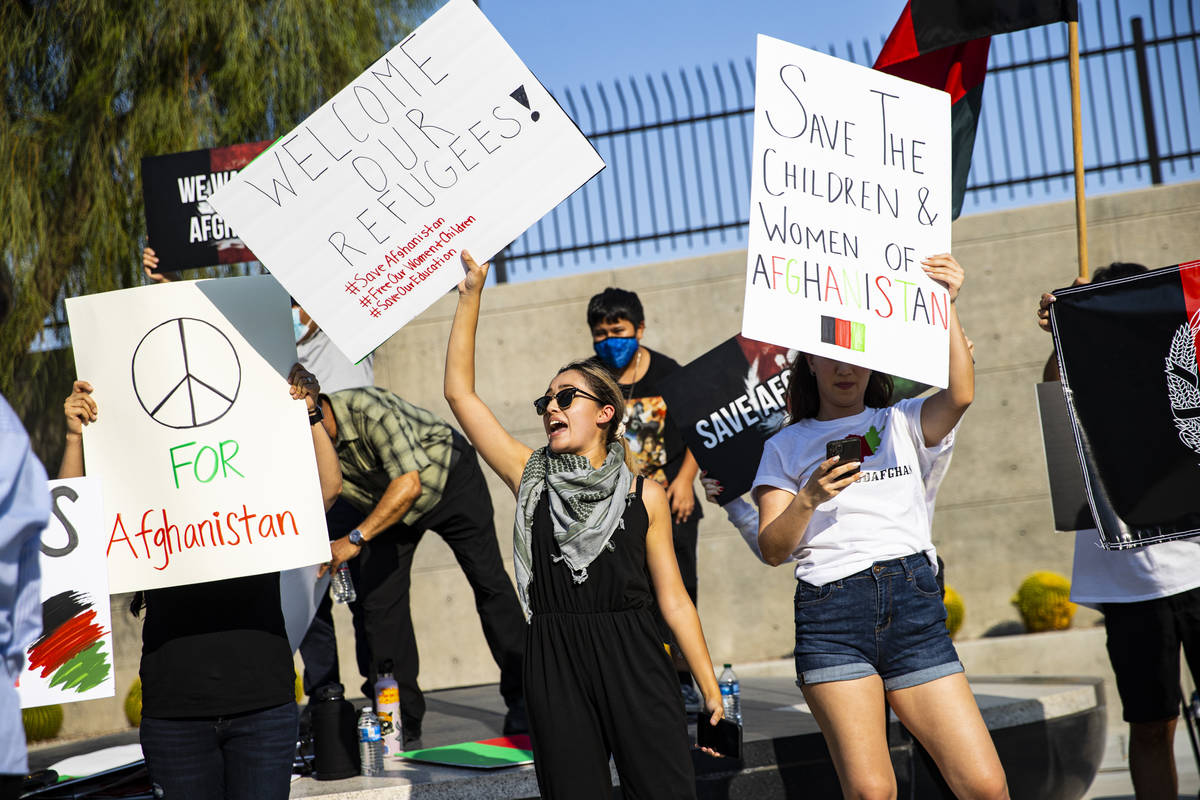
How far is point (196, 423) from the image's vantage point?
348cm

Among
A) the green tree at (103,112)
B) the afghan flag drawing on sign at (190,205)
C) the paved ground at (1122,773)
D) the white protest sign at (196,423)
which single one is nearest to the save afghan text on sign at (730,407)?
the white protest sign at (196,423)

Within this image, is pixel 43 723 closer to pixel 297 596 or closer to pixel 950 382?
pixel 297 596

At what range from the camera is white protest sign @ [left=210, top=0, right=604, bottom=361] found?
3510 millimetres

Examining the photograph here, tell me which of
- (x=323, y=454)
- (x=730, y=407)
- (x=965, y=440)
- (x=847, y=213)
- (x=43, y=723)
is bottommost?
(x=43, y=723)

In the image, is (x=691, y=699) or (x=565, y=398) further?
(x=691, y=699)

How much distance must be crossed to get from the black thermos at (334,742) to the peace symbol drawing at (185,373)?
155cm

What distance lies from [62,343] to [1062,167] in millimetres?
7928

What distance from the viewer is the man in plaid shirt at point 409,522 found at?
5.12 metres

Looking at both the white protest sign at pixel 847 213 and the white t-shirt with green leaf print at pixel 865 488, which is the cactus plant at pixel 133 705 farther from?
the white protest sign at pixel 847 213

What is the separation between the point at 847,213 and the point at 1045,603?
5.64 m

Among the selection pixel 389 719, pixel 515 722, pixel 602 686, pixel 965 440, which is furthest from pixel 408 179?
pixel 965 440

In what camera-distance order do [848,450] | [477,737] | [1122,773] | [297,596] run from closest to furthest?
[848,450] < [297,596] < [477,737] < [1122,773]

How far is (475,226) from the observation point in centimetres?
352

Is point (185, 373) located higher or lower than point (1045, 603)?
higher
